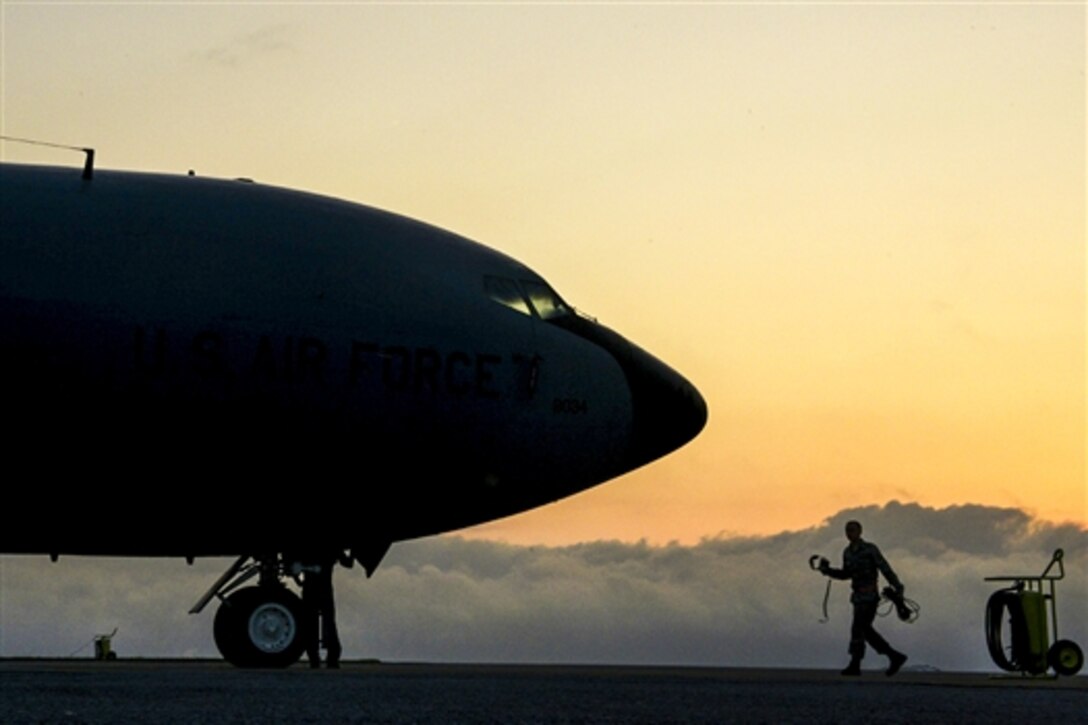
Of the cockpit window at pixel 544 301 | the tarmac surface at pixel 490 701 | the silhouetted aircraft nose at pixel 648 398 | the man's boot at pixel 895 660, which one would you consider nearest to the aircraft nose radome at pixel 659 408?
the silhouetted aircraft nose at pixel 648 398

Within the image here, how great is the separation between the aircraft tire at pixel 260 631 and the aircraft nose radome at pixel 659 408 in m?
5.46

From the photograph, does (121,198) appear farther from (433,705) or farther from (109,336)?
(433,705)

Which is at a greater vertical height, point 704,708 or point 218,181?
point 218,181

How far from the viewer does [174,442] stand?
66.6ft

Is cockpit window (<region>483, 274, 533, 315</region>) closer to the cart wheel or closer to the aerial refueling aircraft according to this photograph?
the aerial refueling aircraft

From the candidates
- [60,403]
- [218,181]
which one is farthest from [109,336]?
[218,181]

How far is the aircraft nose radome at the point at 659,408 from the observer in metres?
23.7

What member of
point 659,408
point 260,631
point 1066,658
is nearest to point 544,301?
point 659,408

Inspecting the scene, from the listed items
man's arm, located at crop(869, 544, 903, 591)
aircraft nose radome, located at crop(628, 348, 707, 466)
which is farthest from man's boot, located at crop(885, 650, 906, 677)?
aircraft nose radome, located at crop(628, 348, 707, 466)

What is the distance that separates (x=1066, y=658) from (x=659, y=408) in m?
6.78

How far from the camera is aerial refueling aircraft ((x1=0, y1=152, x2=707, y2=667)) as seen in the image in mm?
19812

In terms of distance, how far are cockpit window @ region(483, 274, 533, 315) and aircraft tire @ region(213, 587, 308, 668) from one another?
501 cm

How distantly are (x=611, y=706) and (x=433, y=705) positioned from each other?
141cm

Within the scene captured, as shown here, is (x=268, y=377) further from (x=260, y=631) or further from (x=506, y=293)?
(x=506, y=293)
